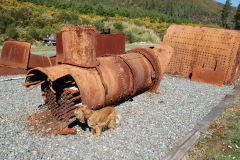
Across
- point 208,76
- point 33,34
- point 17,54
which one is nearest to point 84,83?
point 17,54

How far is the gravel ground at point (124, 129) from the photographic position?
384cm

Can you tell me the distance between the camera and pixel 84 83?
4.17 meters

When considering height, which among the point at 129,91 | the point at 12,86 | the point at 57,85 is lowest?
the point at 12,86

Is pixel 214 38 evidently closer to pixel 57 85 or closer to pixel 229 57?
pixel 229 57

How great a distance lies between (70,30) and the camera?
14.7ft

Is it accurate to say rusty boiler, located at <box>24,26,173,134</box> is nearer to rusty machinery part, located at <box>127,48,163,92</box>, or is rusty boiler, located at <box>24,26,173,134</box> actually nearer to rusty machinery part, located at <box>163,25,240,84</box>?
rusty machinery part, located at <box>127,48,163,92</box>

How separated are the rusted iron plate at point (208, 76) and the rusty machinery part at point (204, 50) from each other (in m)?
0.09

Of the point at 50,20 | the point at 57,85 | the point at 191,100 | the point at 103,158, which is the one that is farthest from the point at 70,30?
the point at 50,20

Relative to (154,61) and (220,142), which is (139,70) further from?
(220,142)

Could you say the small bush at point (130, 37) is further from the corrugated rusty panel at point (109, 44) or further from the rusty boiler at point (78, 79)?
the rusty boiler at point (78, 79)

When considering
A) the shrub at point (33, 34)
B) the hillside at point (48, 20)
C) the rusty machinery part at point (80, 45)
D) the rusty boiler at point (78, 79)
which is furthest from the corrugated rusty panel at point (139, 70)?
the shrub at point (33, 34)

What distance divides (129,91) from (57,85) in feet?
7.04

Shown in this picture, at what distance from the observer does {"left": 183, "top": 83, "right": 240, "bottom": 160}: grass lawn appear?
12.7 feet

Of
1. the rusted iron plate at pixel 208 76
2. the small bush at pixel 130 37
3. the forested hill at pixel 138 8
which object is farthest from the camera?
the forested hill at pixel 138 8
